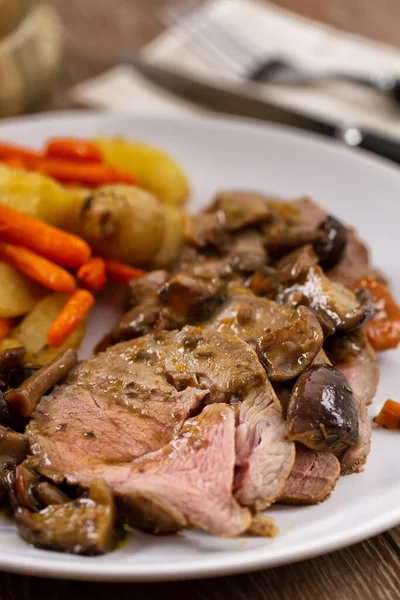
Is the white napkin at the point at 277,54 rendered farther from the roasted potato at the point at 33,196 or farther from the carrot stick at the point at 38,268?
the carrot stick at the point at 38,268

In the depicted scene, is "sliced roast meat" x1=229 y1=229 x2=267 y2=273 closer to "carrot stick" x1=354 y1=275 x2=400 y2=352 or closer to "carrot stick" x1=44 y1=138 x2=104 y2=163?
"carrot stick" x1=354 y1=275 x2=400 y2=352

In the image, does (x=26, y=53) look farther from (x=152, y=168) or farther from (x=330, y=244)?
(x=330, y=244)

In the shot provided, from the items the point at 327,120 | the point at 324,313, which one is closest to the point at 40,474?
the point at 324,313

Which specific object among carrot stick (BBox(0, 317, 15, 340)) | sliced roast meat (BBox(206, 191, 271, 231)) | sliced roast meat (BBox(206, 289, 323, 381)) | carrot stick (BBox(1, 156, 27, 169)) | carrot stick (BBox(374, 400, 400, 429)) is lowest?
carrot stick (BBox(0, 317, 15, 340))

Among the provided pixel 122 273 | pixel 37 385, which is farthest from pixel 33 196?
pixel 37 385

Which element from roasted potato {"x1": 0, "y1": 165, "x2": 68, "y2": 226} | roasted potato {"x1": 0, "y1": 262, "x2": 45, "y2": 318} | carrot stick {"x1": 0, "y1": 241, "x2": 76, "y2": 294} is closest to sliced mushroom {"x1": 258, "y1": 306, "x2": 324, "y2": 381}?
carrot stick {"x1": 0, "y1": 241, "x2": 76, "y2": 294}

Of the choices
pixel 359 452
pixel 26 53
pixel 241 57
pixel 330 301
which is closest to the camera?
pixel 359 452

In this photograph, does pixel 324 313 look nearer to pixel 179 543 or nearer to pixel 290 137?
pixel 179 543
